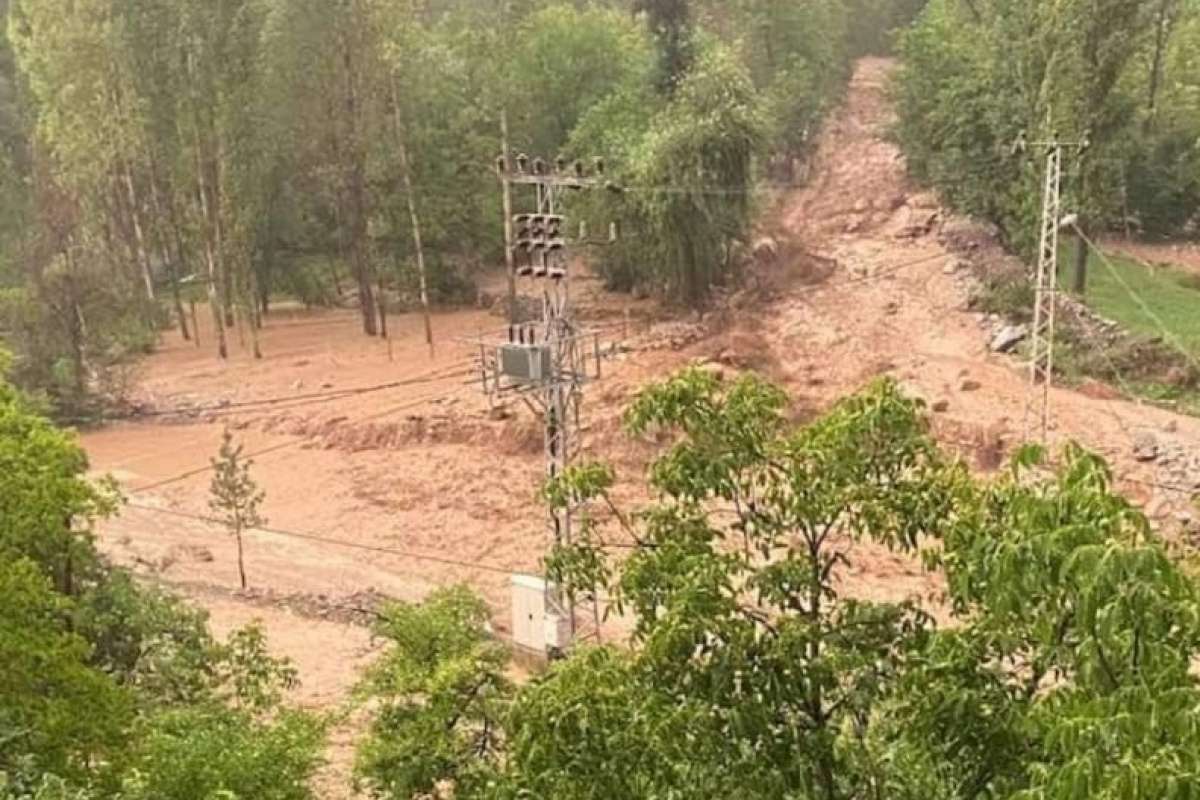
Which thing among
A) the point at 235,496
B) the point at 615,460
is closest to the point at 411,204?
the point at 615,460

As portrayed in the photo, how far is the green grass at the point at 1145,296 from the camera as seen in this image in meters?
27.7

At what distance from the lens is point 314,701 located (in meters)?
16.2

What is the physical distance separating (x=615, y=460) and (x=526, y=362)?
882 centimetres

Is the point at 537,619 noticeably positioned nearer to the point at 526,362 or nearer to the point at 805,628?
the point at 526,362

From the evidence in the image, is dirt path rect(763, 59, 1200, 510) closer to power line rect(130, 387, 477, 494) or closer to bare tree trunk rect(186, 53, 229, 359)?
power line rect(130, 387, 477, 494)

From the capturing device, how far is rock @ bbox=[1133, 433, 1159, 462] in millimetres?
21641

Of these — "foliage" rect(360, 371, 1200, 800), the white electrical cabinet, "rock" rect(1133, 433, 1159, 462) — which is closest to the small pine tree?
the white electrical cabinet

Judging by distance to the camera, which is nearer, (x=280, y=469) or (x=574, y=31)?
(x=280, y=469)

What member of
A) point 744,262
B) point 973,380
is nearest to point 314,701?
point 973,380

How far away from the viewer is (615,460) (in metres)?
24.1

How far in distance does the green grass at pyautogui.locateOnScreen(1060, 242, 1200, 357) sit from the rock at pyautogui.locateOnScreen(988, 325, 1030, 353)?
2.21 m

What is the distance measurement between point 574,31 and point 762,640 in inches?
1412

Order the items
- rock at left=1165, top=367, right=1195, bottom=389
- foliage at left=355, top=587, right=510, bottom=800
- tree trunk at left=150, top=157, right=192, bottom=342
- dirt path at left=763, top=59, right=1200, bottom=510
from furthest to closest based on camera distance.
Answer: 1. tree trunk at left=150, top=157, right=192, bottom=342
2. rock at left=1165, top=367, right=1195, bottom=389
3. dirt path at left=763, top=59, right=1200, bottom=510
4. foliage at left=355, top=587, right=510, bottom=800

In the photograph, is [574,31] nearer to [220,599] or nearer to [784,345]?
[784,345]
